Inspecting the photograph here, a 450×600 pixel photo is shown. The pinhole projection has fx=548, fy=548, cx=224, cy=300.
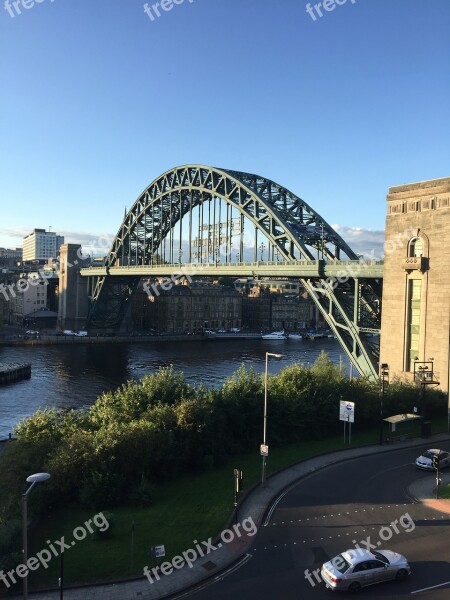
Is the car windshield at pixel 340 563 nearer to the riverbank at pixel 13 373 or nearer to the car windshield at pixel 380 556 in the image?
the car windshield at pixel 380 556

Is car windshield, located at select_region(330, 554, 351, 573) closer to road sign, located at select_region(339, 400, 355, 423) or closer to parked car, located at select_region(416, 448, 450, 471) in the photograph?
parked car, located at select_region(416, 448, 450, 471)

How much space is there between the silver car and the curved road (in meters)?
0.24

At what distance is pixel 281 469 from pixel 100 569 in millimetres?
10717

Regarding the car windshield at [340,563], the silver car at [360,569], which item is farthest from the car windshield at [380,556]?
the car windshield at [340,563]

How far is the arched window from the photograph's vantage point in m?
37.5

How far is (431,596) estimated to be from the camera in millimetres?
15000

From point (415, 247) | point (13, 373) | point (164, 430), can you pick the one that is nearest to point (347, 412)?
point (164, 430)

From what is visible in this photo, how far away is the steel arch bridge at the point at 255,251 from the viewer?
43.7 metres

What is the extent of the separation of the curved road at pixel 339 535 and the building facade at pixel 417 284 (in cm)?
1229

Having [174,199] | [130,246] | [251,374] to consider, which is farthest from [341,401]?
[130,246]

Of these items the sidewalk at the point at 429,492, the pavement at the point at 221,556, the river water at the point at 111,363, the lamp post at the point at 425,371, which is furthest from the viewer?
the river water at the point at 111,363

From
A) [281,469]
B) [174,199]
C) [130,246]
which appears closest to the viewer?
[281,469]

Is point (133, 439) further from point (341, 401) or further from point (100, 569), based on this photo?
point (341, 401)

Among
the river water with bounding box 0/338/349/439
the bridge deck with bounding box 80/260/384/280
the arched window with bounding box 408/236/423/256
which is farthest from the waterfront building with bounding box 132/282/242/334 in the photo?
the arched window with bounding box 408/236/423/256
